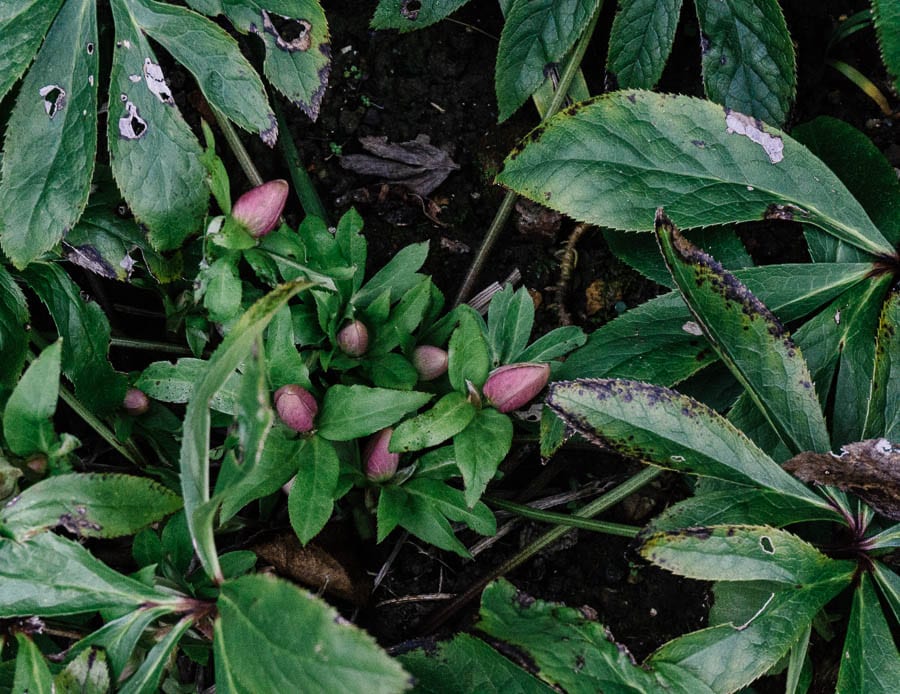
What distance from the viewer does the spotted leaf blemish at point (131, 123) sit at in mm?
1614

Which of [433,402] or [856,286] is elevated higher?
[856,286]

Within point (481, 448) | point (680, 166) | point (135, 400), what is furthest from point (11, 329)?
point (680, 166)

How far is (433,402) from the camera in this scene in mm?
1749

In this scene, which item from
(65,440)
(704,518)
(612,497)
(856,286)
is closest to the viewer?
(65,440)

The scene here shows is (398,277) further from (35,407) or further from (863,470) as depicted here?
(863,470)

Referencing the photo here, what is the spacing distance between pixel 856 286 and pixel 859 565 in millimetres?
544

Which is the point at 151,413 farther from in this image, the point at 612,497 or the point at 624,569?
the point at 624,569

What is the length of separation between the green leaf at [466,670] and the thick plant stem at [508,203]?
82 cm

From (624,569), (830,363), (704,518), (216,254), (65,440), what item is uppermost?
(216,254)

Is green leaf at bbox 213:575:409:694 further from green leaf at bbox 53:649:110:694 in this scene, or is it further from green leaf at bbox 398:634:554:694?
green leaf at bbox 398:634:554:694

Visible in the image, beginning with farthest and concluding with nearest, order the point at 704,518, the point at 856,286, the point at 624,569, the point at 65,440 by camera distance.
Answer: the point at 624,569
the point at 856,286
the point at 704,518
the point at 65,440

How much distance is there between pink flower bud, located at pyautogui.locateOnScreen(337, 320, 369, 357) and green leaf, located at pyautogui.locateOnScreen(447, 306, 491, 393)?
0.18m

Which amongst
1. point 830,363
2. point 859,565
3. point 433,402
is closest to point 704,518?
point 859,565

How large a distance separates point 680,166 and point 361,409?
2.64 ft
